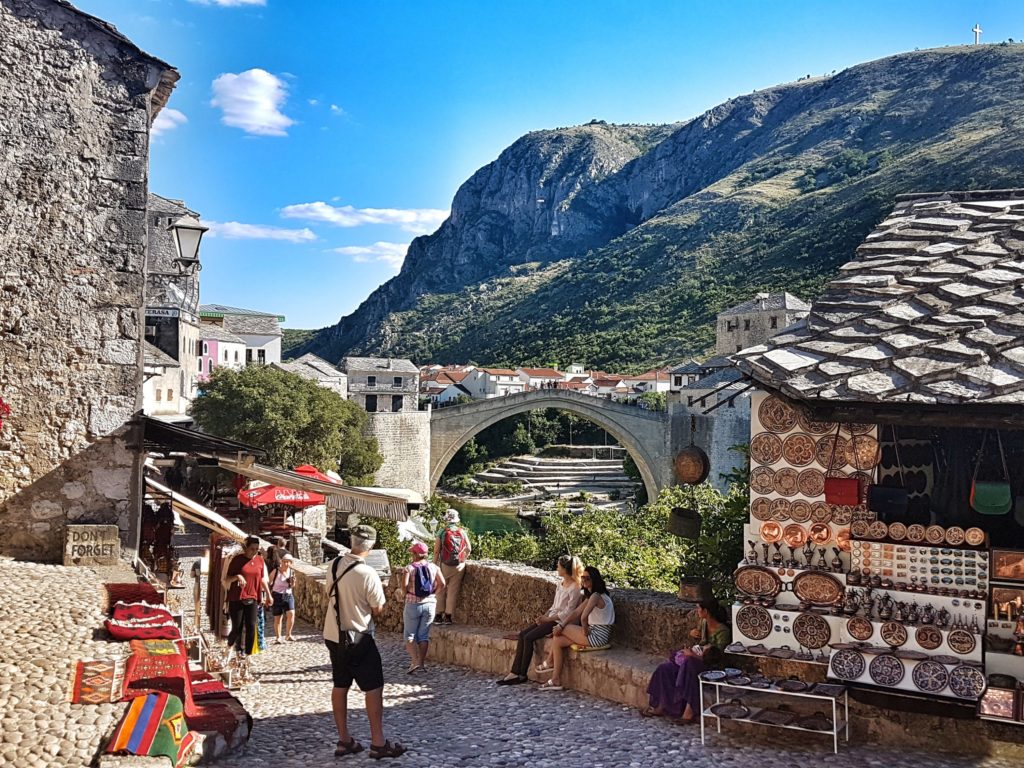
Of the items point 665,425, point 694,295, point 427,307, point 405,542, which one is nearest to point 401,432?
point 665,425

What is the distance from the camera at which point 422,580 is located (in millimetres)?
7484

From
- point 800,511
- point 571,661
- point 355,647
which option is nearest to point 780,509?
point 800,511

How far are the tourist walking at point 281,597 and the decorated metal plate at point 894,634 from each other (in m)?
5.99

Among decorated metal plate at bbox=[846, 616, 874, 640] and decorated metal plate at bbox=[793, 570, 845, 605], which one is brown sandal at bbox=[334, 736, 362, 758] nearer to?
decorated metal plate at bbox=[793, 570, 845, 605]

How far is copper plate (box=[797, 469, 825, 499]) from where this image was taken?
5.54m

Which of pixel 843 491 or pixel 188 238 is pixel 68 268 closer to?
pixel 188 238

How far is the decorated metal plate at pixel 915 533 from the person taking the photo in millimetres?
5234

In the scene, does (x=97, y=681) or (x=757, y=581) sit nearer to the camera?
(x=97, y=681)

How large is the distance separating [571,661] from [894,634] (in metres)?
2.43

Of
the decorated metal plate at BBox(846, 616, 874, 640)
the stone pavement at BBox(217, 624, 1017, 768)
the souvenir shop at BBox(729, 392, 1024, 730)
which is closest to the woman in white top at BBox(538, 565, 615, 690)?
the stone pavement at BBox(217, 624, 1017, 768)

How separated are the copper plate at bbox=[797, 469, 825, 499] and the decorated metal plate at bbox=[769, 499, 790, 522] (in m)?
0.13

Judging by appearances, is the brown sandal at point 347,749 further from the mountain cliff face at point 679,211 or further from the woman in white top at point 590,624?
the mountain cliff face at point 679,211

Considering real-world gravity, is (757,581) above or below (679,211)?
below

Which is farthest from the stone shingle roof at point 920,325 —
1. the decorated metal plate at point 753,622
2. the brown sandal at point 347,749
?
the brown sandal at point 347,749
